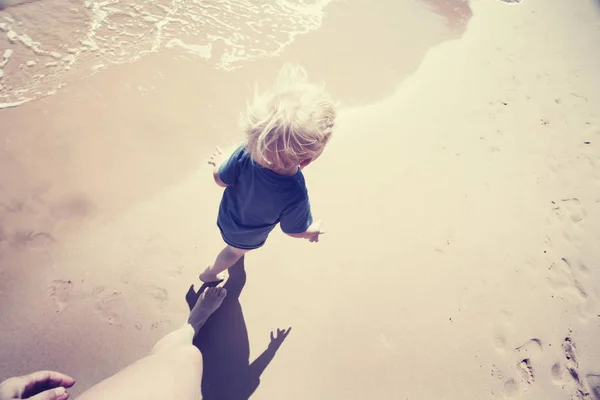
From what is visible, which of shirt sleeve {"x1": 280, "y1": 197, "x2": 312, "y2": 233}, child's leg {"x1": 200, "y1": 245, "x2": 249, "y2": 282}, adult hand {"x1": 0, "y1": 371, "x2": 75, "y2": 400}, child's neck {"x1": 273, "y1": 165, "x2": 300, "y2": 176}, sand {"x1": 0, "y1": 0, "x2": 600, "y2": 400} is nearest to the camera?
adult hand {"x1": 0, "y1": 371, "x2": 75, "y2": 400}

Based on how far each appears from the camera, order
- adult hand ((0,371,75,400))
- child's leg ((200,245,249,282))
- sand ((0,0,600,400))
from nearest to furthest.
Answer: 1. adult hand ((0,371,75,400))
2. child's leg ((200,245,249,282))
3. sand ((0,0,600,400))

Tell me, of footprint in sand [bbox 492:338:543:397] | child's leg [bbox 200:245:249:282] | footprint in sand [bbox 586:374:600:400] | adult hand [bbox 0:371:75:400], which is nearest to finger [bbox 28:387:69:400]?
adult hand [bbox 0:371:75:400]

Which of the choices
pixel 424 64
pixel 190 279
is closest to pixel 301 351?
pixel 190 279

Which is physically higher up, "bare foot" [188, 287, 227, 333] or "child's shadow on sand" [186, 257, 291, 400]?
"bare foot" [188, 287, 227, 333]

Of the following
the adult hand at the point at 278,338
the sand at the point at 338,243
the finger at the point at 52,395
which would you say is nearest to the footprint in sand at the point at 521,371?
the sand at the point at 338,243

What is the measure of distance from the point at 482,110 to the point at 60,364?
410 cm

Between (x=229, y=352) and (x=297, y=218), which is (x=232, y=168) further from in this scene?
(x=229, y=352)

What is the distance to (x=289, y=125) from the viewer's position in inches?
46.3

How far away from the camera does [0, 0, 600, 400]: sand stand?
205 cm

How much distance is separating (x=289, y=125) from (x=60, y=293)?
6.08 ft

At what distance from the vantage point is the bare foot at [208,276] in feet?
6.89

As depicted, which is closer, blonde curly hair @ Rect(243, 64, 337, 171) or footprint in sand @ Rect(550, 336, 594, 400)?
blonde curly hair @ Rect(243, 64, 337, 171)

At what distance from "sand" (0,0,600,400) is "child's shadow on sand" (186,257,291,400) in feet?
0.07

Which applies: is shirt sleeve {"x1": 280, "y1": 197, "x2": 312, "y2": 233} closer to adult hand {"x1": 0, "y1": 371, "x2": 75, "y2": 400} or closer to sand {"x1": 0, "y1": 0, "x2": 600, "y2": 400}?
sand {"x1": 0, "y1": 0, "x2": 600, "y2": 400}
